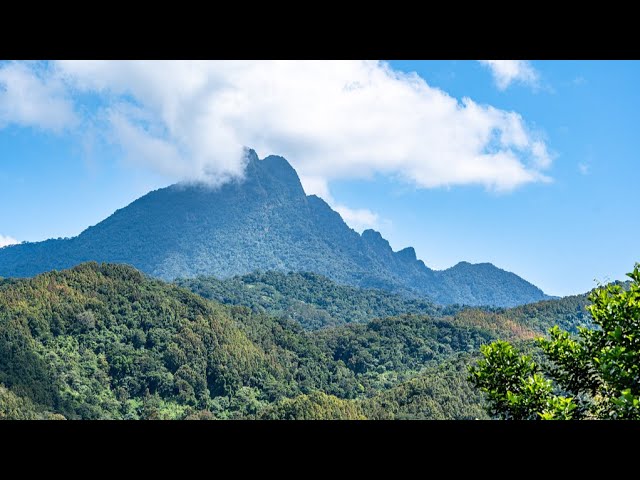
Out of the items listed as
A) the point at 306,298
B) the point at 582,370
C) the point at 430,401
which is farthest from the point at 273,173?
the point at 582,370

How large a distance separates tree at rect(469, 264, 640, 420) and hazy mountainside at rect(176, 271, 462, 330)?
7824cm

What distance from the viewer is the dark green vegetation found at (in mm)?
37156

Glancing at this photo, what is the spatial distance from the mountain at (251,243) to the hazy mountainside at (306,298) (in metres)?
38.0

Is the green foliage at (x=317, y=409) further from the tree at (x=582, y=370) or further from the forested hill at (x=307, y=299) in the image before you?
the forested hill at (x=307, y=299)

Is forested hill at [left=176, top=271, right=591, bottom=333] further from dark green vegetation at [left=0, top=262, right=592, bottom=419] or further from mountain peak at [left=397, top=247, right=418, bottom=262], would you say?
mountain peak at [left=397, top=247, right=418, bottom=262]

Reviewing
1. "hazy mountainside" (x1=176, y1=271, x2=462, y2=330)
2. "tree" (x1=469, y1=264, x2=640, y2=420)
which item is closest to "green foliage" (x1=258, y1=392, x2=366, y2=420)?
"tree" (x1=469, y1=264, x2=640, y2=420)

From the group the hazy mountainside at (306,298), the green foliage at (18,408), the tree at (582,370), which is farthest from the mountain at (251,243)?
the tree at (582,370)

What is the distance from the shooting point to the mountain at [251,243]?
130 metres

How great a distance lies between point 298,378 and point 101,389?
1714 cm

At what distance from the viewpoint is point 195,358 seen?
45688 mm
